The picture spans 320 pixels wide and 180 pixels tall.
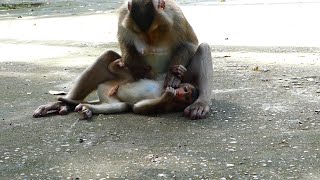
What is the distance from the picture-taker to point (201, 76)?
16.9 ft

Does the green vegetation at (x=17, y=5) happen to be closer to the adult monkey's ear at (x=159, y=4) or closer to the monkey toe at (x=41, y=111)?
the monkey toe at (x=41, y=111)

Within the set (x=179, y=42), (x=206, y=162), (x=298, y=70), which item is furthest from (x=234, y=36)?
(x=206, y=162)

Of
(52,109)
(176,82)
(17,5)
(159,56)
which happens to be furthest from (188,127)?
(17,5)

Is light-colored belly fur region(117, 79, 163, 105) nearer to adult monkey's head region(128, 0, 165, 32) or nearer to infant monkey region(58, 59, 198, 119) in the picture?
infant monkey region(58, 59, 198, 119)

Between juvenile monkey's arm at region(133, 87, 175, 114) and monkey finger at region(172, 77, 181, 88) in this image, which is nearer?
juvenile monkey's arm at region(133, 87, 175, 114)

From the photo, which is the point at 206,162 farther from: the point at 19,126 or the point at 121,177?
the point at 19,126

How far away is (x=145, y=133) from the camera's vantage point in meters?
4.57

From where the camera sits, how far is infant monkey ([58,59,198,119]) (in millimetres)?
5059

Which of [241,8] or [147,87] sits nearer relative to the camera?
[147,87]

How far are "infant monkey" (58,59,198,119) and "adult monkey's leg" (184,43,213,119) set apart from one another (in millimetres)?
90

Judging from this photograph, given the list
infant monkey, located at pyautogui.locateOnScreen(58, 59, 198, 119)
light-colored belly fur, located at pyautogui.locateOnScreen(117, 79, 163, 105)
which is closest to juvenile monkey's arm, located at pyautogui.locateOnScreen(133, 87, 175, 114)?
infant monkey, located at pyautogui.locateOnScreen(58, 59, 198, 119)

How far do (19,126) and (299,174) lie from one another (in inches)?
95.4

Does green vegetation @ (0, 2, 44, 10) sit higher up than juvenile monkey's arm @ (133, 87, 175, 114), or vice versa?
juvenile monkey's arm @ (133, 87, 175, 114)

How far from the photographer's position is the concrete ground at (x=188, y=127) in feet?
12.4
